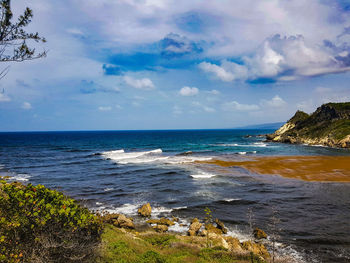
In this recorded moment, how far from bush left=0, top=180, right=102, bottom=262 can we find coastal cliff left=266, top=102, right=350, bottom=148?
2991 inches

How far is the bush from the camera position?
696cm

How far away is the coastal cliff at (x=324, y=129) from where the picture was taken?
2744 inches

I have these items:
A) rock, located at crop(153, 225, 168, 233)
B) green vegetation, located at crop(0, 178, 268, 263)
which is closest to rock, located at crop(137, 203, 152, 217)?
rock, located at crop(153, 225, 168, 233)

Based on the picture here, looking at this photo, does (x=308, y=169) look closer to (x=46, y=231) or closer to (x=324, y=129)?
(x=46, y=231)

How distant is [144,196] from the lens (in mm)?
23891

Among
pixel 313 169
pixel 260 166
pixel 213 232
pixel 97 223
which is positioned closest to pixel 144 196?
pixel 213 232

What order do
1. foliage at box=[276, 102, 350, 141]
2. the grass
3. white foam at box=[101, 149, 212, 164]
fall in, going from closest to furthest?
the grass
white foam at box=[101, 149, 212, 164]
foliage at box=[276, 102, 350, 141]

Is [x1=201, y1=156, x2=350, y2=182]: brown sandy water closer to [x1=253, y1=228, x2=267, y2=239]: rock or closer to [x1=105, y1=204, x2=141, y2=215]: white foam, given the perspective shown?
[x1=253, y1=228, x2=267, y2=239]: rock

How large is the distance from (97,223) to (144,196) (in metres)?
15.5

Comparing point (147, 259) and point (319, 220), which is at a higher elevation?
point (147, 259)

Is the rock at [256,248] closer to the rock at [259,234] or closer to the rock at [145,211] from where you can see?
the rock at [259,234]

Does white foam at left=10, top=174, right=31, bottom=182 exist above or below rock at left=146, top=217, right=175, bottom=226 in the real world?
above

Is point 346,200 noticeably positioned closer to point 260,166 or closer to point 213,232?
point 213,232

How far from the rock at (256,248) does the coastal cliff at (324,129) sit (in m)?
66.5
